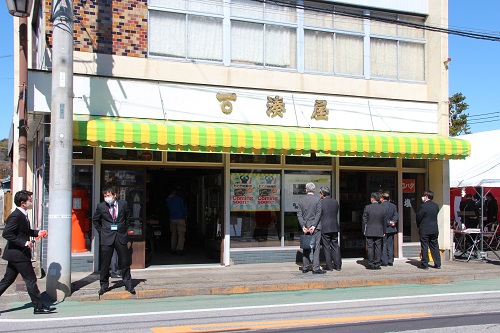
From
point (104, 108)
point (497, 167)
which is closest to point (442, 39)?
point (497, 167)

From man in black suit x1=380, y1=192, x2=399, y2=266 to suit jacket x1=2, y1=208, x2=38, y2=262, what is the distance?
8097 millimetres

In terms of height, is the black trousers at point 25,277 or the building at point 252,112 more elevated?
the building at point 252,112

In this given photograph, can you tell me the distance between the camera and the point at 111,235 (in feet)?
32.9

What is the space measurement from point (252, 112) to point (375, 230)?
3.94 m

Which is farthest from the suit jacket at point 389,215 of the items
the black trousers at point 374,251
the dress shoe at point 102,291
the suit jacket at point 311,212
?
the dress shoe at point 102,291

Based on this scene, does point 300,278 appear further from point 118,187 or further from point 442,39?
point 442,39

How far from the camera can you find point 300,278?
11.7m

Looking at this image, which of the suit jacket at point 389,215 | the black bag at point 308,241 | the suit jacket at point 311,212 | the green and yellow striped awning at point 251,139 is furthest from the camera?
the suit jacket at point 389,215

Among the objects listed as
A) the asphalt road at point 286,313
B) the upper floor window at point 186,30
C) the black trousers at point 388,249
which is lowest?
the asphalt road at point 286,313

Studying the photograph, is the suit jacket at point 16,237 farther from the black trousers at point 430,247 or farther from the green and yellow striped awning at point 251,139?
the black trousers at point 430,247

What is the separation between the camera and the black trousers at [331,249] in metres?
12.7

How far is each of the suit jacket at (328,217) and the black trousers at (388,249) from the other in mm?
1556

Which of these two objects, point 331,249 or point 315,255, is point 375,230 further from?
point 315,255

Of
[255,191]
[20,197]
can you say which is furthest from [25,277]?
[255,191]
